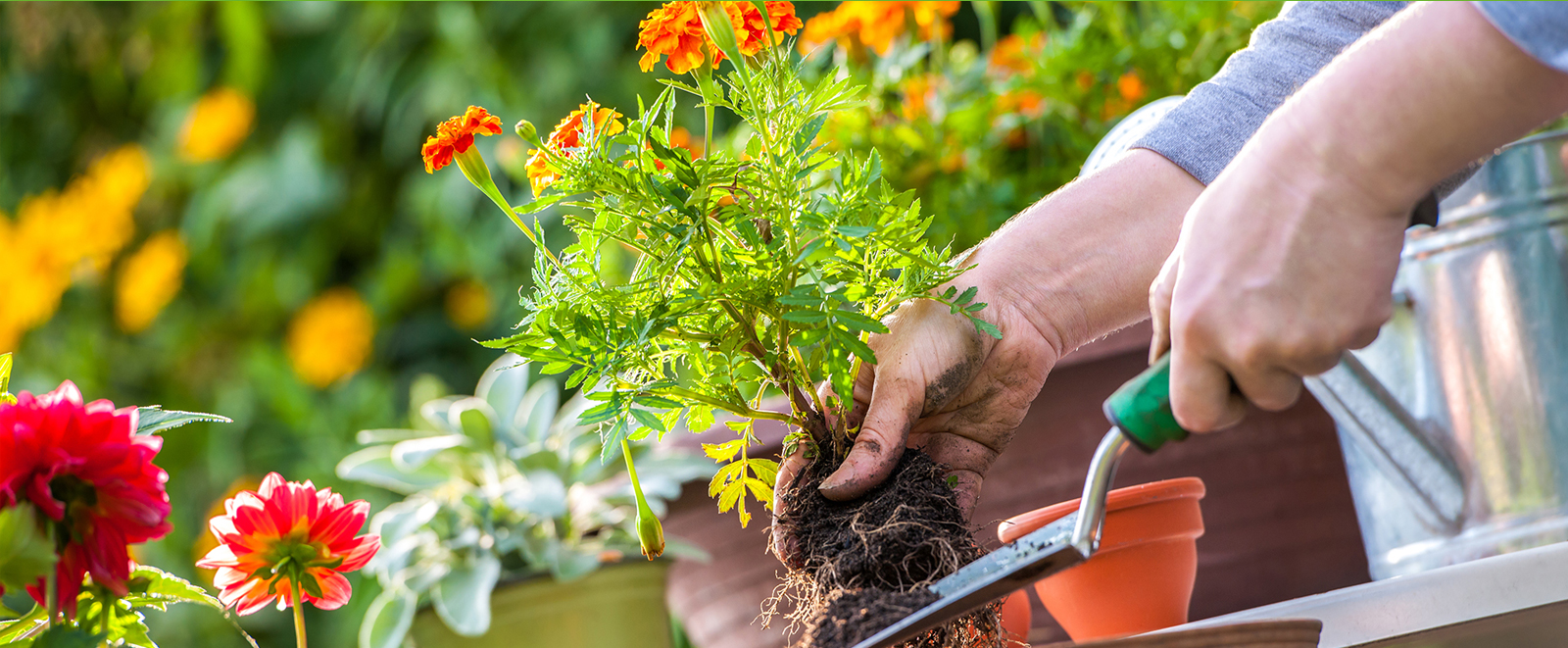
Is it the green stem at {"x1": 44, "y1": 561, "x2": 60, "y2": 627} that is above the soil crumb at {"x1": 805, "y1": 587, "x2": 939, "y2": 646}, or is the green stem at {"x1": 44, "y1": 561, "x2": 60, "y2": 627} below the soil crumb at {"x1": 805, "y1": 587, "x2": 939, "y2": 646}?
above

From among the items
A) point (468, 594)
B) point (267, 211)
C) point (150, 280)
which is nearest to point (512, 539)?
point (468, 594)

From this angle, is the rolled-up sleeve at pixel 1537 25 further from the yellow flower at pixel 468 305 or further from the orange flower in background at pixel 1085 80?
the yellow flower at pixel 468 305

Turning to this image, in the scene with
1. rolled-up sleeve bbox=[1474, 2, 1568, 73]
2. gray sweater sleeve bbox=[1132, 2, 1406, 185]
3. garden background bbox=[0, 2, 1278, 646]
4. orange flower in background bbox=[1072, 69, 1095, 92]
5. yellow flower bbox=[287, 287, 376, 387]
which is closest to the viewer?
rolled-up sleeve bbox=[1474, 2, 1568, 73]

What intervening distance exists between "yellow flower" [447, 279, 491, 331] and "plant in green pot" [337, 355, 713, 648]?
559mm

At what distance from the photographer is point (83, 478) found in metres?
0.47

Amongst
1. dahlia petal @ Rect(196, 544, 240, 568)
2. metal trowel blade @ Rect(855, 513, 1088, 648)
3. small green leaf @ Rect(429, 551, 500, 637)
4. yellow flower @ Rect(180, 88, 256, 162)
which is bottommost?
small green leaf @ Rect(429, 551, 500, 637)

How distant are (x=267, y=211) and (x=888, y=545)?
154 cm

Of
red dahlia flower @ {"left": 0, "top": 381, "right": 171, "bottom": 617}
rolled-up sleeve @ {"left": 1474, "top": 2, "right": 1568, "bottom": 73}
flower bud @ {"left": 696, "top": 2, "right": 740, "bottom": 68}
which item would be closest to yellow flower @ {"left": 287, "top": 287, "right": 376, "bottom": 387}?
red dahlia flower @ {"left": 0, "top": 381, "right": 171, "bottom": 617}

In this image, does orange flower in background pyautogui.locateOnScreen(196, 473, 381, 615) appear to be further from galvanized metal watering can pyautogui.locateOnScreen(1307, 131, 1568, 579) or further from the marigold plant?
galvanized metal watering can pyautogui.locateOnScreen(1307, 131, 1568, 579)

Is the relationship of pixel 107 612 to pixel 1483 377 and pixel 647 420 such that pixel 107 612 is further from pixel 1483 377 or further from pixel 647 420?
pixel 1483 377

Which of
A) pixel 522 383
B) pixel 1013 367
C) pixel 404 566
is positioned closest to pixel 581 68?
pixel 522 383

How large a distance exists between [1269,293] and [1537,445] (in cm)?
44

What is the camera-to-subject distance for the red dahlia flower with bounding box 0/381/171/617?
463mm

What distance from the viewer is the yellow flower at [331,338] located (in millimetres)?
1738
